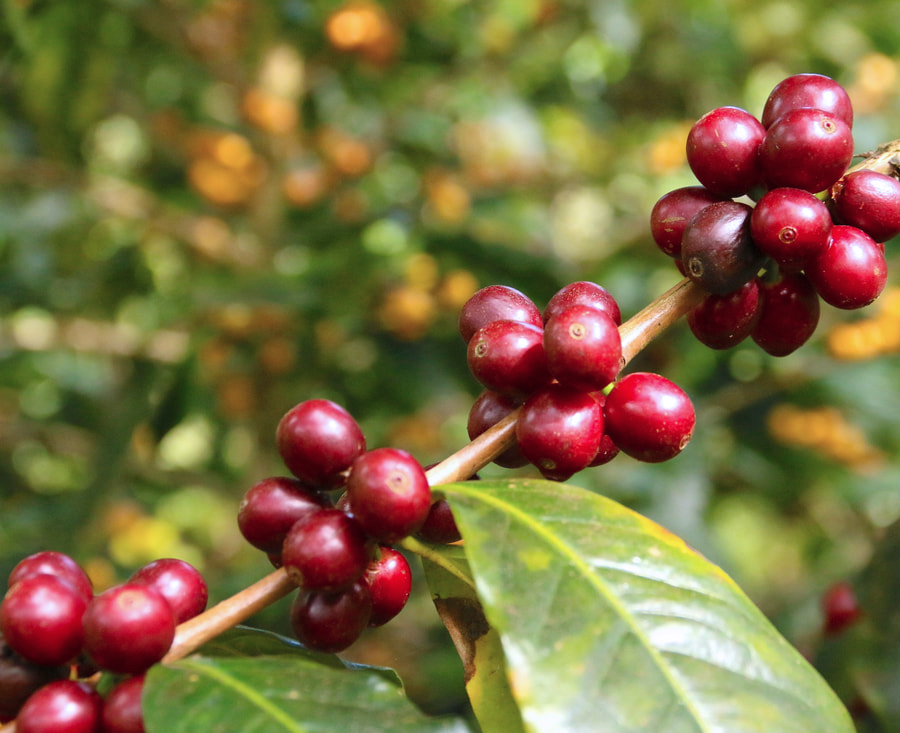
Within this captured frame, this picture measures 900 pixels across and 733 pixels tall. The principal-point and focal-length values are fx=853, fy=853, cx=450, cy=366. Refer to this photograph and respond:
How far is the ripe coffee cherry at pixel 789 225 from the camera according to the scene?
0.75 m

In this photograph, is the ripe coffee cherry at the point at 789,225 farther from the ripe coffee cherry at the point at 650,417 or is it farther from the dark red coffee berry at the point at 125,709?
the dark red coffee berry at the point at 125,709

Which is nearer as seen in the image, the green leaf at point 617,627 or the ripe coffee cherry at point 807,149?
the green leaf at point 617,627

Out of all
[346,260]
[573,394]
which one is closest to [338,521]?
[573,394]

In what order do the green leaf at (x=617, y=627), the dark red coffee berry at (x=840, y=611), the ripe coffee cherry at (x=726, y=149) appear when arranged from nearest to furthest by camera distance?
the green leaf at (x=617, y=627), the ripe coffee cherry at (x=726, y=149), the dark red coffee berry at (x=840, y=611)

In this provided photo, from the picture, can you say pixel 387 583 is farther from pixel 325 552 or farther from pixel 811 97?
pixel 811 97

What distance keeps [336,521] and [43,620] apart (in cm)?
23

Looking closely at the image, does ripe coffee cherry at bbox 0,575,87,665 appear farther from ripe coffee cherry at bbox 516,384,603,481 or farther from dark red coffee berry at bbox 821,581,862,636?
dark red coffee berry at bbox 821,581,862,636

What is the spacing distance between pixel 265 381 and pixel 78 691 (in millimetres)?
2004

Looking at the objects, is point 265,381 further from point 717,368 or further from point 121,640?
point 121,640

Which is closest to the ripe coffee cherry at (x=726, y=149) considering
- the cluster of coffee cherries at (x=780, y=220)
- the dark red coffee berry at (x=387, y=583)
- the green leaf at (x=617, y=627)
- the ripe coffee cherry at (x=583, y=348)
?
the cluster of coffee cherries at (x=780, y=220)

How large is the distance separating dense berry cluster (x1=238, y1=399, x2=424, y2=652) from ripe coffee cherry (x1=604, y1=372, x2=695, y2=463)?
0.63 feet

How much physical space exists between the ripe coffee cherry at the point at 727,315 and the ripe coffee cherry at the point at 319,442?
35 cm

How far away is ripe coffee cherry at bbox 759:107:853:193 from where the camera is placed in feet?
2.51

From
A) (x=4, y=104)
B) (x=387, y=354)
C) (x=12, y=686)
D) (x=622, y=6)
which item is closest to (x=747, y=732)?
(x=12, y=686)
